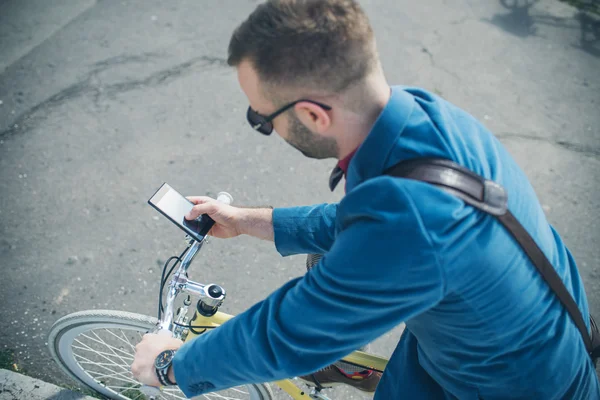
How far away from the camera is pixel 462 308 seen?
46.9 inches

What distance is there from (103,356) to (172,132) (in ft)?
6.40

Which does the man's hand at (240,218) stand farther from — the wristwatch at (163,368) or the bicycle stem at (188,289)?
the wristwatch at (163,368)

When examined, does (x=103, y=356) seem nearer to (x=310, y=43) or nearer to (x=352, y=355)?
(x=352, y=355)

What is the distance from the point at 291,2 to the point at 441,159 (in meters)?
0.55

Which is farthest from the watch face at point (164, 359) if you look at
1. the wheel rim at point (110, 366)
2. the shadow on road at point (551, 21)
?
the shadow on road at point (551, 21)

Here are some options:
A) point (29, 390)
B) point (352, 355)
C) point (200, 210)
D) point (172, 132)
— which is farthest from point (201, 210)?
point (172, 132)

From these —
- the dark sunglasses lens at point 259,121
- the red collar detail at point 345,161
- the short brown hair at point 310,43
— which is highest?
the short brown hair at point 310,43

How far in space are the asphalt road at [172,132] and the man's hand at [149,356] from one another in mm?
1494

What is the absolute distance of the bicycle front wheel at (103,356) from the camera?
6.75 feet

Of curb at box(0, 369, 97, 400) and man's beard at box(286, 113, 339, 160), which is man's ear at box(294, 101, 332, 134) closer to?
man's beard at box(286, 113, 339, 160)

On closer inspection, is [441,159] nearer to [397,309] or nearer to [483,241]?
[483,241]

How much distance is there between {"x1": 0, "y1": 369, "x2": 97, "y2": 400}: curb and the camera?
2447mm

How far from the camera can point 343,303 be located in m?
1.15

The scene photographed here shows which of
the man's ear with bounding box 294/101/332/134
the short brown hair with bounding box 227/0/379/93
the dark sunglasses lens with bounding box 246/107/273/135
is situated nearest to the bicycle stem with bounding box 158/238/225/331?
the dark sunglasses lens with bounding box 246/107/273/135
